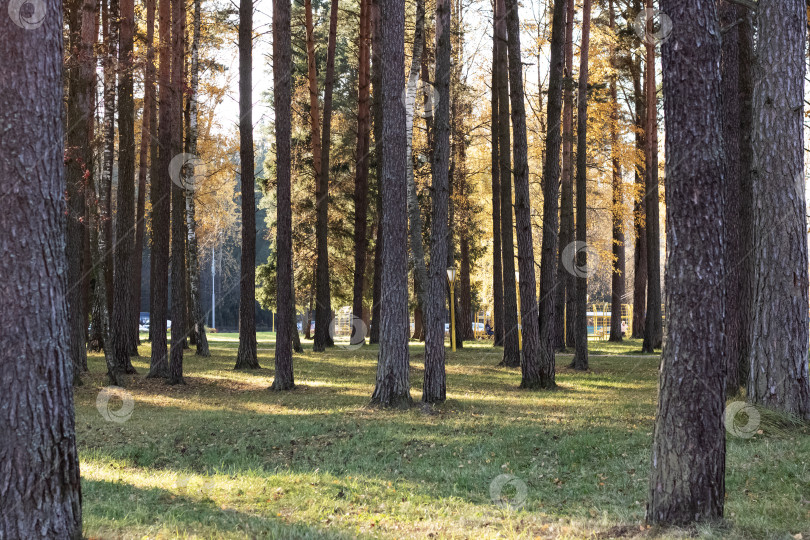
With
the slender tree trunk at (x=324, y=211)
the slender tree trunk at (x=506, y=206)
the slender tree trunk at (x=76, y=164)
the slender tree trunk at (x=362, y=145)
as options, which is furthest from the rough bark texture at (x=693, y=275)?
the slender tree trunk at (x=362, y=145)

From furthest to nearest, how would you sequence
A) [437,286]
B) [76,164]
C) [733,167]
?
[76,164] → [437,286] → [733,167]

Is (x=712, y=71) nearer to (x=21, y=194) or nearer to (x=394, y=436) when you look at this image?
(x=21, y=194)

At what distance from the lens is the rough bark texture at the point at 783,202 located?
28.7 feet

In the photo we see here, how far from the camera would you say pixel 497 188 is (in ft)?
75.4

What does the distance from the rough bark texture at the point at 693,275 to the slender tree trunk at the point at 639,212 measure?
73.1ft

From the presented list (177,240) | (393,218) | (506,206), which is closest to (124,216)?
(177,240)

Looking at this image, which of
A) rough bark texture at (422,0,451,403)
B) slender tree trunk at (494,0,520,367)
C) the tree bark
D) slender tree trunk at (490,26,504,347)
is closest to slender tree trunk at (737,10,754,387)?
the tree bark

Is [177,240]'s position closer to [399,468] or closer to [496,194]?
[496,194]

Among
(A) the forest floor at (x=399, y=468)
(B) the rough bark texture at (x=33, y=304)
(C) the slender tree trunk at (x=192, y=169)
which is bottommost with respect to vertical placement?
(A) the forest floor at (x=399, y=468)

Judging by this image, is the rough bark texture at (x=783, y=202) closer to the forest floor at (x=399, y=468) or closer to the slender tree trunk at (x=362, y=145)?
the forest floor at (x=399, y=468)

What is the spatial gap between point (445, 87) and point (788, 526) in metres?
8.72

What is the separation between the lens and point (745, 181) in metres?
11.4

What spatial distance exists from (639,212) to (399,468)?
24800 millimetres

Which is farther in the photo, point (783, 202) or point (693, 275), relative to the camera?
point (783, 202)
